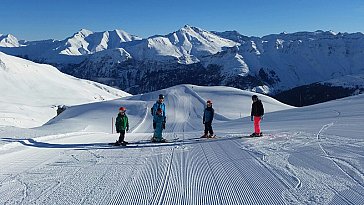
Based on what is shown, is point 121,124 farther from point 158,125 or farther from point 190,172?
point 190,172

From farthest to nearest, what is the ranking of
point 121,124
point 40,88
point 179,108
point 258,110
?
point 40,88 < point 179,108 < point 258,110 < point 121,124

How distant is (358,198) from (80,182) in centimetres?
517

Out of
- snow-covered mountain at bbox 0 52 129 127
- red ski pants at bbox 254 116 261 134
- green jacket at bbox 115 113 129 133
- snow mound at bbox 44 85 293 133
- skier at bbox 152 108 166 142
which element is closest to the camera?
green jacket at bbox 115 113 129 133

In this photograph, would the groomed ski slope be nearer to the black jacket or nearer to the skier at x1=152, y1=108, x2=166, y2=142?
the skier at x1=152, y1=108, x2=166, y2=142

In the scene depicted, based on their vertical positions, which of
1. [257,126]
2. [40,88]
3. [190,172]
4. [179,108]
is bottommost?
[190,172]

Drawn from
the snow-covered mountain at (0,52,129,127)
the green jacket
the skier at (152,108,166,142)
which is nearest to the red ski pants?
the skier at (152,108,166,142)

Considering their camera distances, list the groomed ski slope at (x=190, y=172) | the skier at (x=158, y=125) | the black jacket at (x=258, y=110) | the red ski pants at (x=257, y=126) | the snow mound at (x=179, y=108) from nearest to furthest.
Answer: the groomed ski slope at (x=190, y=172) < the skier at (x=158, y=125) < the red ski pants at (x=257, y=126) < the black jacket at (x=258, y=110) < the snow mound at (x=179, y=108)

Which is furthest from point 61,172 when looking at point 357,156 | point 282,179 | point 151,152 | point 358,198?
point 357,156

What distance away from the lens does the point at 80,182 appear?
8422 mm

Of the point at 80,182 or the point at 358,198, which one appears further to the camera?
the point at 80,182

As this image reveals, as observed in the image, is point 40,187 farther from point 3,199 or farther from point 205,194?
point 205,194

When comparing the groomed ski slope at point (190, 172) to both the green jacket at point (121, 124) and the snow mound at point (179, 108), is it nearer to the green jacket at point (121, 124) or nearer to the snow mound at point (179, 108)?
the green jacket at point (121, 124)

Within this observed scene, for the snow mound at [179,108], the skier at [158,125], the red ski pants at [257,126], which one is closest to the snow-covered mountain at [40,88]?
the snow mound at [179,108]

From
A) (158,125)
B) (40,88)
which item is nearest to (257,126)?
(158,125)
